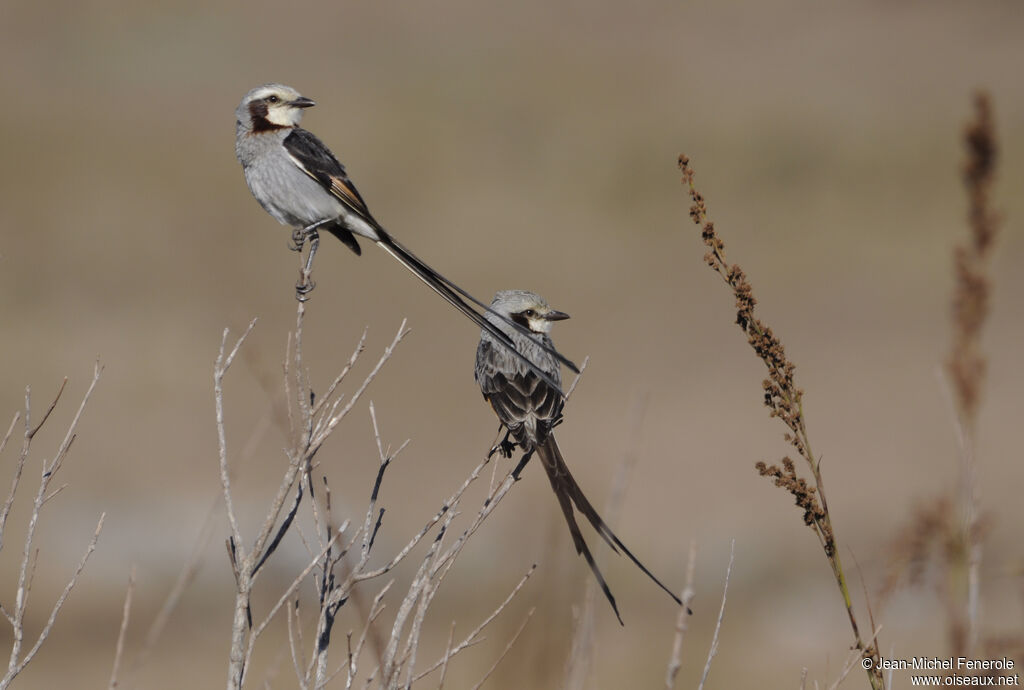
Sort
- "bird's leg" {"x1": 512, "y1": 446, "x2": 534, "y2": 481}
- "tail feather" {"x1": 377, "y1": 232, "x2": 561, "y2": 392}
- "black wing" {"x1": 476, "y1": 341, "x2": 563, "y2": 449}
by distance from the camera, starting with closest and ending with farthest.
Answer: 1. "bird's leg" {"x1": 512, "y1": 446, "x2": 534, "y2": 481}
2. "tail feather" {"x1": 377, "y1": 232, "x2": 561, "y2": 392}
3. "black wing" {"x1": 476, "y1": 341, "x2": 563, "y2": 449}

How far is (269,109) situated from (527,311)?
1.47 metres

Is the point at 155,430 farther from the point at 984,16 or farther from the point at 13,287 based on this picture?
the point at 984,16

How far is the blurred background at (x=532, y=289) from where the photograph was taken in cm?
1102

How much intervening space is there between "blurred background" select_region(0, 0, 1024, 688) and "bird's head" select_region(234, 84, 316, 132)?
1088 millimetres

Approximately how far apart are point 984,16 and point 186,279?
81.3ft

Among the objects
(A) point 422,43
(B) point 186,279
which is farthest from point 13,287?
(A) point 422,43

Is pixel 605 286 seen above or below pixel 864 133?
below

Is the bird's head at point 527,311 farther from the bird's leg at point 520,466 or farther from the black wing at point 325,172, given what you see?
the bird's leg at point 520,466

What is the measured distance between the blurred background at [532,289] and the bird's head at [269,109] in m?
1.09

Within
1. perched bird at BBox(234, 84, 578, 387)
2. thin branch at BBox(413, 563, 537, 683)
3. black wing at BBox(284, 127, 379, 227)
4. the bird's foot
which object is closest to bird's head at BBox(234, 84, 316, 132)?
perched bird at BBox(234, 84, 578, 387)

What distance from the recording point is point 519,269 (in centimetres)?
2192

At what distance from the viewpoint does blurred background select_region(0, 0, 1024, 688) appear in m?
11.0

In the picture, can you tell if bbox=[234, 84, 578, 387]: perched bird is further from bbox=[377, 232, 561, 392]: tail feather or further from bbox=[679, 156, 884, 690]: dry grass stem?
bbox=[679, 156, 884, 690]: dry grass stem

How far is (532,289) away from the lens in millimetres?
20375
